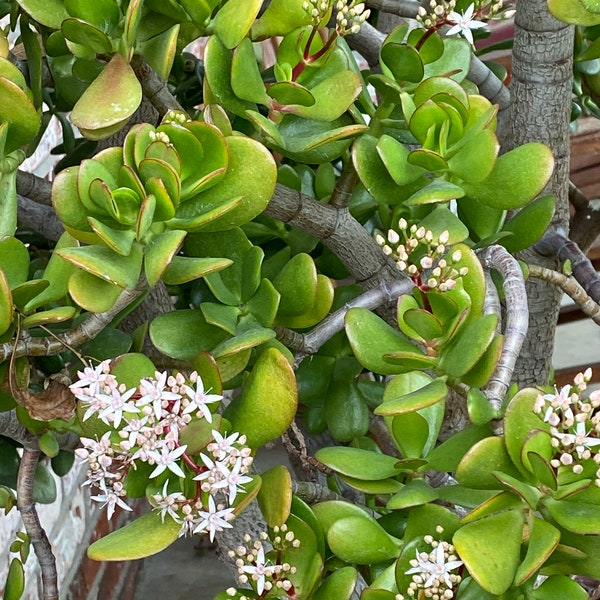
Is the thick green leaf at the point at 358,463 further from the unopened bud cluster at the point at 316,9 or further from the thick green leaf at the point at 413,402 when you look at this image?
the unopened bud cluster at the point at 316,9

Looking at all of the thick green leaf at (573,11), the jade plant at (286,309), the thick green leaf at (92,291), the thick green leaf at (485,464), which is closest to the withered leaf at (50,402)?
the jade plant at (286,309)

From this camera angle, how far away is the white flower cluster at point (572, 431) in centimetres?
37

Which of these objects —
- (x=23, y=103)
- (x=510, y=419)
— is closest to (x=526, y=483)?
(x=510, y=419)

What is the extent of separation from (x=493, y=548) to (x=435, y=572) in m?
0.03

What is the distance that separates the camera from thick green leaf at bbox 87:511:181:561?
0.40 meters

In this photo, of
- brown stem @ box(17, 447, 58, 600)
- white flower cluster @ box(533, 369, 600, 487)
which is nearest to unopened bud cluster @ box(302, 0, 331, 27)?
white flower cluster @ box(533, 369, 600, 487)

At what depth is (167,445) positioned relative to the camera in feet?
1.28

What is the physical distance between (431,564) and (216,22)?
10.7 inches

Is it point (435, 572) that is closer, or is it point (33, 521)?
→ point (435, 572)

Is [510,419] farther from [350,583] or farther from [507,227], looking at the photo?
[507,227]

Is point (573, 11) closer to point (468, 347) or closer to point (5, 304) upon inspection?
point (468, 347)

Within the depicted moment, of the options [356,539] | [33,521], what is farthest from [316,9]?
[33,521]

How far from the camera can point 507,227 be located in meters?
0.59

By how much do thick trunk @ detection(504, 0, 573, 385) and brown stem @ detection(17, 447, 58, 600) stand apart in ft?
1.28
